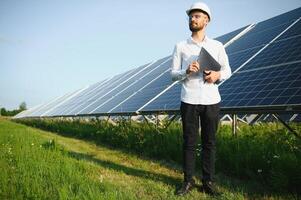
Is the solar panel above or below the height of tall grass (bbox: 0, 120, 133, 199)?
above

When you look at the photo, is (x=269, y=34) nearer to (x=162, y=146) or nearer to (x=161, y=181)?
(x=162, y=146)

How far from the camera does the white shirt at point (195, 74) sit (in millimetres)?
4910

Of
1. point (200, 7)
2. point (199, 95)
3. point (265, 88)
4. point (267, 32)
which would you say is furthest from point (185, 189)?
point (267, 32)

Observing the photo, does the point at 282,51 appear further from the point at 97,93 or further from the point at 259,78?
the point at 97,93

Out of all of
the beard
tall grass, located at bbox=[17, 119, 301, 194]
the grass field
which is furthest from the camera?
tall grass, located at bbox=[17, 119, 301, 194]

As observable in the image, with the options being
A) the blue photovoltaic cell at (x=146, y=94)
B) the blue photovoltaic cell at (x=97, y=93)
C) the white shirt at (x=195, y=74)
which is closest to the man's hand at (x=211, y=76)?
the white shirt at (x=195, y=74)

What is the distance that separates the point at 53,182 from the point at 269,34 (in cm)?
912

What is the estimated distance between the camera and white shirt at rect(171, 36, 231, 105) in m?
4.91

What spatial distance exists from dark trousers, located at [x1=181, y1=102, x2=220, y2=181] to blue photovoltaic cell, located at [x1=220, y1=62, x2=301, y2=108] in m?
1.69

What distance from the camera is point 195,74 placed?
4.98m

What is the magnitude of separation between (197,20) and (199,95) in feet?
3.18

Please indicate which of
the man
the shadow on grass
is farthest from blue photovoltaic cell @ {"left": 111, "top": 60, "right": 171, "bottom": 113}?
the man

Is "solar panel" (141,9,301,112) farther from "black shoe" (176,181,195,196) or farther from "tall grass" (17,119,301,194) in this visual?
"black shoe" (176,181,195,196)

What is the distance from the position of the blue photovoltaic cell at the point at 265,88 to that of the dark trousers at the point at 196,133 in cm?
169
